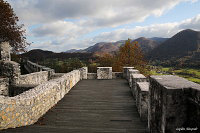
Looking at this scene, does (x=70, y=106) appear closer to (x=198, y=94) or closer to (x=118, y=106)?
(x=118, y=106)

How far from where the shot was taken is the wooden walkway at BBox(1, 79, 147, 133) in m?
4.13

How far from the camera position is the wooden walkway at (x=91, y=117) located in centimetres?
413

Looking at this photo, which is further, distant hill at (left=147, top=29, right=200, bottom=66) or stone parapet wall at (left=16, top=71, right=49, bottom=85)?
distant hill at (left=147, top=29, right=200, bottom=66)

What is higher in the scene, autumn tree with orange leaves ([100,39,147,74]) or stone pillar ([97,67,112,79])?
autumn tree with orange leaves ([100,39,147,74])

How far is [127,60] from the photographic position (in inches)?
1106

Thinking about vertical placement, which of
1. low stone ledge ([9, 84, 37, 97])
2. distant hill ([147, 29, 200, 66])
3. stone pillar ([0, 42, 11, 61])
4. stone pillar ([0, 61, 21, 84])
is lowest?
low stone ledge ([9, 84, 37, 97])

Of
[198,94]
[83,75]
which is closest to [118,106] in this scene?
[198,94]

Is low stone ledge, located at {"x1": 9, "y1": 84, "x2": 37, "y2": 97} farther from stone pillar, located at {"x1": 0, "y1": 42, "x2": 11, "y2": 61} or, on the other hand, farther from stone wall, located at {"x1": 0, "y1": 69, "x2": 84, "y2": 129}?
stone pillar, located at {"x1": 0, "y1": 42, "x2": 11, "y2": 61}

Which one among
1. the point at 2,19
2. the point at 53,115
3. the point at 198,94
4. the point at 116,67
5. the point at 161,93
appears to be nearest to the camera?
the point at 198,94

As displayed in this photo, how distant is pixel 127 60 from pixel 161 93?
2587 centimetres

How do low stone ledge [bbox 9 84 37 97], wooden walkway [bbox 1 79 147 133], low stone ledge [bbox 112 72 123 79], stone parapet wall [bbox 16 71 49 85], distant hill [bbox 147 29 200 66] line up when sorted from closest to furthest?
wooden walkway [bbox 1 79 147 133]
low stone ledge [bbox 9 84 37 97]
stone parapet wall [bbox 16 71 49 85]
low stone ledge [bbox 112 72 123 79]
distant hill [bbox 147 29 200 66]

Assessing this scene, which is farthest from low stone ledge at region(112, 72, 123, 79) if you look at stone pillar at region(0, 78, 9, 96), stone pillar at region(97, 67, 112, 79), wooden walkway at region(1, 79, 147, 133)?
stone pillar at region(0, 78, 9, 96)

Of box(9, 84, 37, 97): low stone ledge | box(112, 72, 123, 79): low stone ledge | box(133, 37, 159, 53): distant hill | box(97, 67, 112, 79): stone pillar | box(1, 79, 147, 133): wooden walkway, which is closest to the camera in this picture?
box(1, 79, 147, 133): wooden walkway

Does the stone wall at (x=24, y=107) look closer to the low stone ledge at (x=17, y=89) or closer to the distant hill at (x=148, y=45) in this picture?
the low stone ledge at (x=17, y=89)
